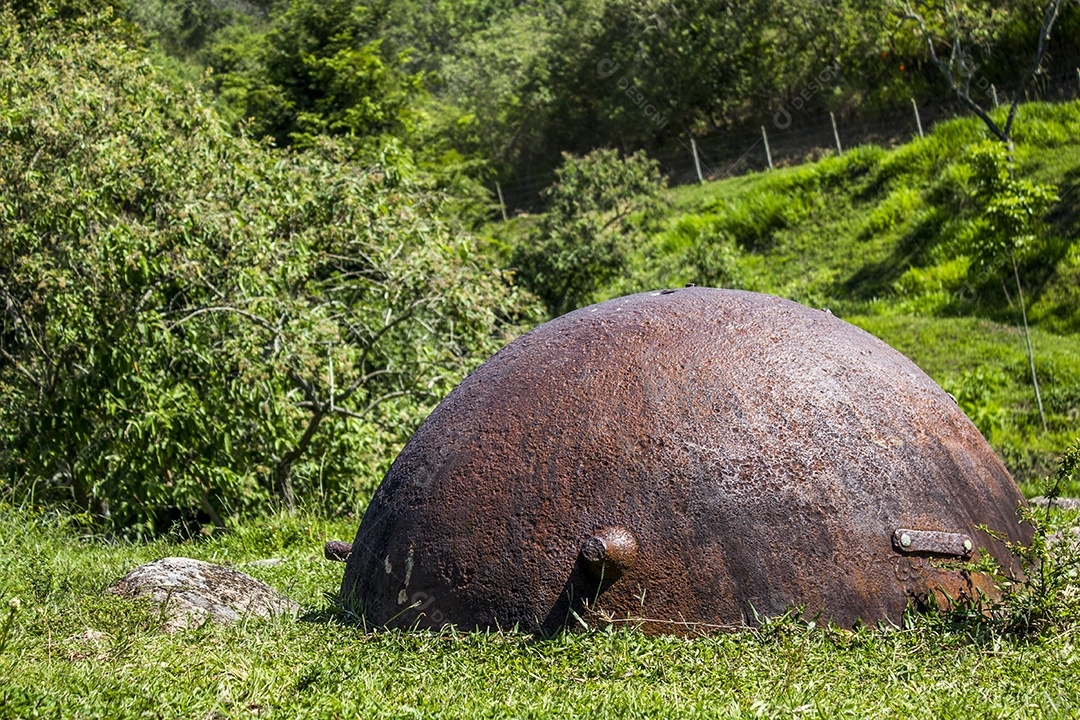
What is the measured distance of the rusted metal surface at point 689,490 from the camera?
11.2 ft

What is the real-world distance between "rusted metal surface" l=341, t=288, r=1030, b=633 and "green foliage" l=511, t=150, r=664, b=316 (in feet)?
44.7

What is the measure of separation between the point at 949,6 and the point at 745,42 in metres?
9.77

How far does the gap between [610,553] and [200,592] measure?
6.06 ft

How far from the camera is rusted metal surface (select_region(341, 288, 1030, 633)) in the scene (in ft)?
11.2

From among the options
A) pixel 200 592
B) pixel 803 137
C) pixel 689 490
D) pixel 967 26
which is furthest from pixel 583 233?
pixel 689 490

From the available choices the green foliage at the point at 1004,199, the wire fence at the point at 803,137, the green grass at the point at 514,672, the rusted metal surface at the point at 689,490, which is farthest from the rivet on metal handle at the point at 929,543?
the wire fence at the point at 803,137

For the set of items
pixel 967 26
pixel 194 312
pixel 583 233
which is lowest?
pixel 583 233

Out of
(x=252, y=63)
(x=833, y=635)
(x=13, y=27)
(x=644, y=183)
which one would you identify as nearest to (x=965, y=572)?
(x=833, y=635)

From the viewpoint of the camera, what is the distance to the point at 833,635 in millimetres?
3338

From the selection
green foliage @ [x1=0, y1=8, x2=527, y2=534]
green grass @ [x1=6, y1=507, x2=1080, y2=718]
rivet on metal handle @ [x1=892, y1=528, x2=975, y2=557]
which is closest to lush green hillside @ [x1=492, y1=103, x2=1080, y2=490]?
green foliage @ [x1=0, y1=8, x2=527, y2=534]

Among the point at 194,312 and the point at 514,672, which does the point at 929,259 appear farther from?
the point at 514,672

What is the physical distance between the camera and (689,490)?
135 inches

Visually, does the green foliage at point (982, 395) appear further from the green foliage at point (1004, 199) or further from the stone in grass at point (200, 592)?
the stone in grass at point (200, 592)

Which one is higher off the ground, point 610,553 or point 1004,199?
point 610,553
